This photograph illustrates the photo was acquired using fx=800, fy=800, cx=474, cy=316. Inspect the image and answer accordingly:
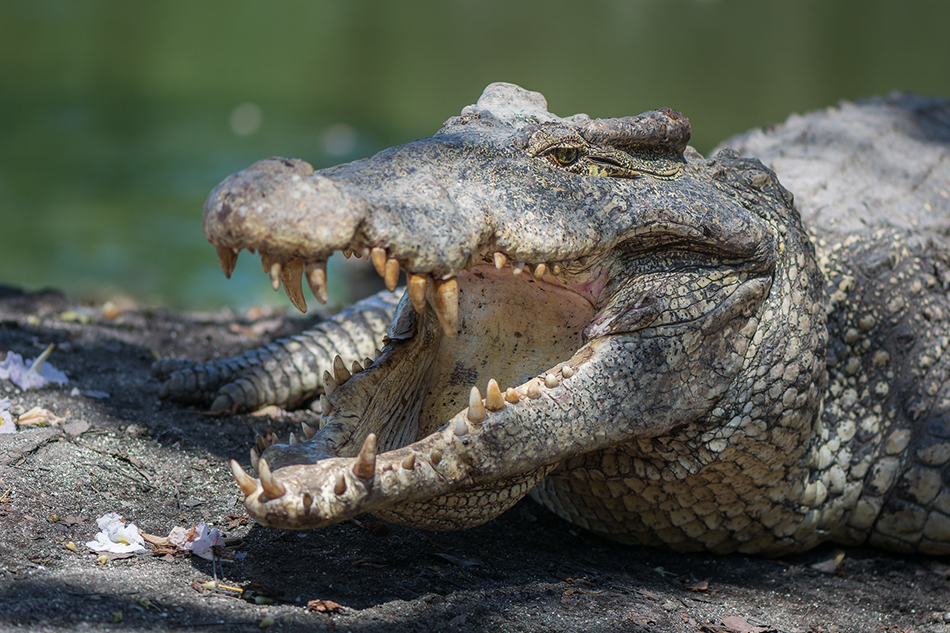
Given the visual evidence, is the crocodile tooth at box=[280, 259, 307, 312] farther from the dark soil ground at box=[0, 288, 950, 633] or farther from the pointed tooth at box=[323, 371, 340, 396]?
the dark soil ground at box=[0, 288, 950, 633]

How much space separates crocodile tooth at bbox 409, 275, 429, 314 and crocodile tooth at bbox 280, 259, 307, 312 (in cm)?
27

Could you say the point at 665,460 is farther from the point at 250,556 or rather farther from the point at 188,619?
the point at 188,619

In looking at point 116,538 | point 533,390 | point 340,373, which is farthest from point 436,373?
point 116,538

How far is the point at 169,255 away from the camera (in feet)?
36.6

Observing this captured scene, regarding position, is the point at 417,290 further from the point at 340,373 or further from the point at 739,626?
the point at 739,626

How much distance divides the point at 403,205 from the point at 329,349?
214 centimetres

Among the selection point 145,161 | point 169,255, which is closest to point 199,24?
point 145,161

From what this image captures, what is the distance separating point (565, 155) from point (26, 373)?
2421mm

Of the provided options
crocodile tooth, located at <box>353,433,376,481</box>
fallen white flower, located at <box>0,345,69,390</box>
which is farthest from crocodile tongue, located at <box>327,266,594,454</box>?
fallen white flower, located at <box>0,345,69,390</box>

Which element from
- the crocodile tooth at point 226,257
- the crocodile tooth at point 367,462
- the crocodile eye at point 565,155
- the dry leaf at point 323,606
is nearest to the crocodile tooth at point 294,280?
the crocodile tooth at point 226,257

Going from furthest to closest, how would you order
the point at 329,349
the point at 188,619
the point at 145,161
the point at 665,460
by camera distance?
the point at 145,161 → the point at 329,349 → the point at 665,460 → the point at 188,619

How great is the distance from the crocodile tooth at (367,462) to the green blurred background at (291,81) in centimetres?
752

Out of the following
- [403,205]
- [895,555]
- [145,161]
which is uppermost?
[145,161]

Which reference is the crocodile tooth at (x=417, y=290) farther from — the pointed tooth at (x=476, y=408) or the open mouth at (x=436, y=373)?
the pointed tooth at (x=476, y=408)
